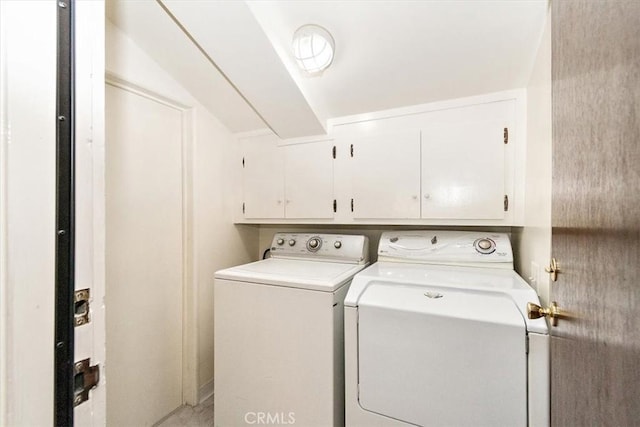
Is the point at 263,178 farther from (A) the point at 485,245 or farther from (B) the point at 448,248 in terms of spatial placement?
(A) the point at 485,245

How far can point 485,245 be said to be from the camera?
1.66 metres

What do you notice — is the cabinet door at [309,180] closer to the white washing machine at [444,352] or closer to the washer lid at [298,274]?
the washer lid at [298,274]

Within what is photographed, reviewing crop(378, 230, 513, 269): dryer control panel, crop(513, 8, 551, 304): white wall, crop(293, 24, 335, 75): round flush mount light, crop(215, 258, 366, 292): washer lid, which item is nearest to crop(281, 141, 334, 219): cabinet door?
crop(215, 258, 366, 292): washer lid

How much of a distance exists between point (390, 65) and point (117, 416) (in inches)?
102

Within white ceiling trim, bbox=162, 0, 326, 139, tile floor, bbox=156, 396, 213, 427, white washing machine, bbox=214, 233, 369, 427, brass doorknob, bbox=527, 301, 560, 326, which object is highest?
white ceiling trim, bbox=162, 0, 326, 139

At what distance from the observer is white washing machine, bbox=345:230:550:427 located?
3.46 ft

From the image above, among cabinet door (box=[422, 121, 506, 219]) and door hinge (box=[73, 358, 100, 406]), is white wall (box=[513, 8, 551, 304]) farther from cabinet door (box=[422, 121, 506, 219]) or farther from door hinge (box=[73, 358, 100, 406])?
door hinge (box=[73, 358, 100, 406])

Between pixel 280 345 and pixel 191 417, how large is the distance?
1019mm

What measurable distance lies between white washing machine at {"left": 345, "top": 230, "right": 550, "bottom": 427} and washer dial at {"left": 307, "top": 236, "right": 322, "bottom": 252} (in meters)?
0.61

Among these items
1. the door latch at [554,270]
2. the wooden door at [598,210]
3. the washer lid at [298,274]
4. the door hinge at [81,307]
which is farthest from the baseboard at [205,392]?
the door latch at [554,270]

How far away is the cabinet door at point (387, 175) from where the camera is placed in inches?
69.8

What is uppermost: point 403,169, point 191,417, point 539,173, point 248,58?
point 248,58

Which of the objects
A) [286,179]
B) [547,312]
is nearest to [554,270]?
[547,312]

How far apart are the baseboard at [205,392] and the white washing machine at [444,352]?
125 centimetres
